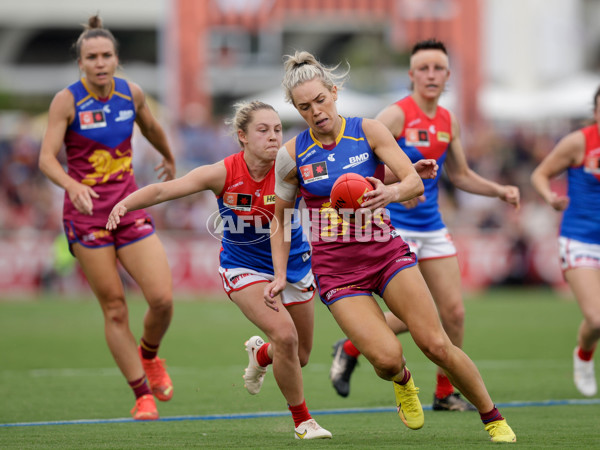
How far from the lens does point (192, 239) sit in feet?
62.7

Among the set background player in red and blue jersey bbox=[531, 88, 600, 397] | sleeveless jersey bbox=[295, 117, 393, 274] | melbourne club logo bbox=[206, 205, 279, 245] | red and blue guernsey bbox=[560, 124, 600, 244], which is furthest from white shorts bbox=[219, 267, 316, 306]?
red and blue guernsey bbox=[560, 124, 600, 244]

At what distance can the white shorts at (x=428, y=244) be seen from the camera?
309 inches

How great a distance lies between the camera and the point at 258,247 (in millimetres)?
6863

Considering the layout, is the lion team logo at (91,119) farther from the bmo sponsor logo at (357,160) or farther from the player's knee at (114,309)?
the bmo sponsor logo at (357,160)

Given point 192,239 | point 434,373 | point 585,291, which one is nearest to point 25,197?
point 192,239

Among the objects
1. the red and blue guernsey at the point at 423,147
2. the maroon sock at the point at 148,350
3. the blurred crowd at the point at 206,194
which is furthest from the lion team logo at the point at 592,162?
the blurred crowd at the point at 206,194

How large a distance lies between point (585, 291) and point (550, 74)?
30.5 m

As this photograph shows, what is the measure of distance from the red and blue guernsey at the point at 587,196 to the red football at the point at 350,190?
3.28 m

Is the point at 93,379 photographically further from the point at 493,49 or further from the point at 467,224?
the point at 493,49

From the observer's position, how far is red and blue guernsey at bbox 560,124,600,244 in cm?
837

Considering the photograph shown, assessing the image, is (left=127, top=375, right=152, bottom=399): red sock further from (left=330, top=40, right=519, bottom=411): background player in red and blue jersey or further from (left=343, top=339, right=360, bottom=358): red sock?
(left=330, top=40, right=519, bottom=411): background player in red and blue jersey

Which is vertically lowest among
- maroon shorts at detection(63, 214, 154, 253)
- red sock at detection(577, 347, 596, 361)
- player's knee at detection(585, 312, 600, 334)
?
red sock at detection(577, 347, 596, 361)

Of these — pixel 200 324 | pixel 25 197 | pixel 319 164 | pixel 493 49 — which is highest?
pixel 493 49

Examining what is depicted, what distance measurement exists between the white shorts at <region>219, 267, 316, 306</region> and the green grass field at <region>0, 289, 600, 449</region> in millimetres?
969
